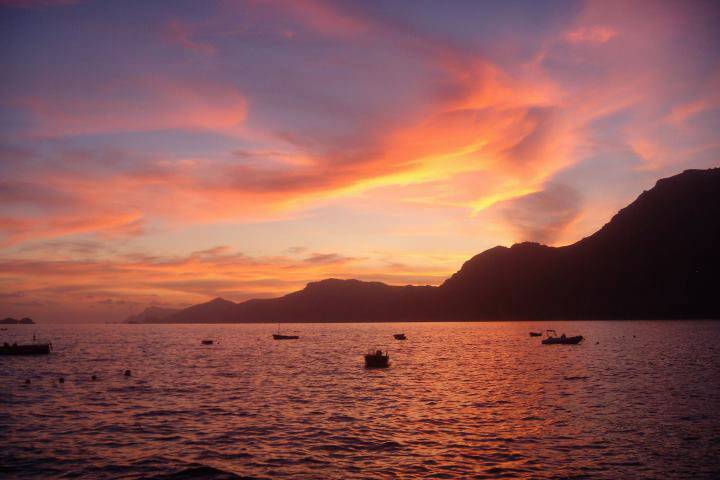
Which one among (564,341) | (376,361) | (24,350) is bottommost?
(564,341)

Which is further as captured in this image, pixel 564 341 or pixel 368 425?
pixel 564 341

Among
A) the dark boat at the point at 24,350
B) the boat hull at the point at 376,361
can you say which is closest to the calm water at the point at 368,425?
the boat hull at the point at 376,361

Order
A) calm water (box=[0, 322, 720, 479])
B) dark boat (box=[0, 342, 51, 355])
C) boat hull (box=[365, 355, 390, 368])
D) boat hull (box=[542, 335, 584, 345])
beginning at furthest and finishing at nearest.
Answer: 1. boat hull (box=[542, 335, 584, 345])
2. dark boat (box=[0, 342, 51, 355])
3. boat hull (box=[365, 355, 390, 368])
4. calm water (box=[0, 322, 720, 479])

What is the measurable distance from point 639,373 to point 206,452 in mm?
65139

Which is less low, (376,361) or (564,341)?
(376,361)

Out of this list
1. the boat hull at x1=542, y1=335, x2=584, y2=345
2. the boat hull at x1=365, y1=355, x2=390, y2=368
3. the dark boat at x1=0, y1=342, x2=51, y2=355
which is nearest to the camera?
the boat hull at x1=365, y1=355, x2=390, y2=368

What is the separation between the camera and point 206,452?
33.7m

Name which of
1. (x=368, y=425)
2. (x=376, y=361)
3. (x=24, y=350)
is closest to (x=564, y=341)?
(x=376, y=361)

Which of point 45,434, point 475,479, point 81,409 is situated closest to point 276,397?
point 81,409

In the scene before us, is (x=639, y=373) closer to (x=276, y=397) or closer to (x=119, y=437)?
(x=276, y=397)

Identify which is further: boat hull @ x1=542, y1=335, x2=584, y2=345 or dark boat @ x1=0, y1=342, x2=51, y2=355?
boat hull @ x1=542, y1=335, x2=584, y2=345

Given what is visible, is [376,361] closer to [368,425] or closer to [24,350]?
[368,425]

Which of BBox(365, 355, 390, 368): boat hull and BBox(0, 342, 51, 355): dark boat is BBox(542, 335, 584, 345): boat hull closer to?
BBox(365, 355, 390, 368): boat hull

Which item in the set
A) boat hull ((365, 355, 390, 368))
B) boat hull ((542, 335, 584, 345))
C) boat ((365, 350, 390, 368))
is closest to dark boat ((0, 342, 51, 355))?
boat ((365, 350, 390, 368))
